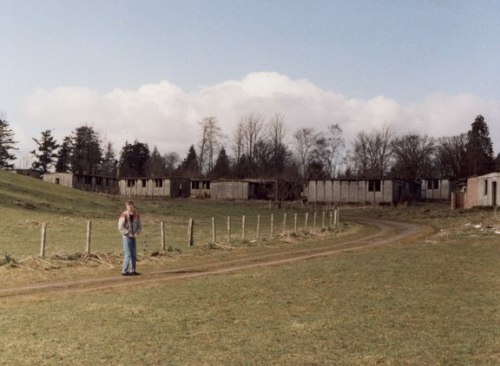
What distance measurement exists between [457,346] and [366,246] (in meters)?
21.0

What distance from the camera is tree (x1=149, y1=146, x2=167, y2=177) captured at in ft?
456

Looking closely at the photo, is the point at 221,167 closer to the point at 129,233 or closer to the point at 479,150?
the point at 479,150

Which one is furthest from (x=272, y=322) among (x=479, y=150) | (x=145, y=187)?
(x=479, y=150)

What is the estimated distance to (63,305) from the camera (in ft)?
42.8

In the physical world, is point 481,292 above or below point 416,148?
below

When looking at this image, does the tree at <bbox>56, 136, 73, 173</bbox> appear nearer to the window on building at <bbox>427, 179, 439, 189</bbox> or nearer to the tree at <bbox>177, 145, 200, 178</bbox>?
the tree at <bbox>177, 145, 200, 178</bbox>

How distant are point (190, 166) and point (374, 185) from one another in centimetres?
6655

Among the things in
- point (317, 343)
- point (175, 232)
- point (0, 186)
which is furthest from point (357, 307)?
point (0, 186)

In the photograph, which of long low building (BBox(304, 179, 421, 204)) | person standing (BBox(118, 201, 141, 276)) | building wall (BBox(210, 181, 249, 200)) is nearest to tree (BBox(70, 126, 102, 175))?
building wall (BBox(210, 181, 249, 200))

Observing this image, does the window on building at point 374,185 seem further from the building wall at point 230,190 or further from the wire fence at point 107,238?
the wire fence at point 107,238

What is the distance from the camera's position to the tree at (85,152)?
5012 inches

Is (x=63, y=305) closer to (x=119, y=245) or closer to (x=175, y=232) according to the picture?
(x=119, y=245)

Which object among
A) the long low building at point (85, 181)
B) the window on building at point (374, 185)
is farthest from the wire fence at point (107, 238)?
the long low building at point (85, 181)

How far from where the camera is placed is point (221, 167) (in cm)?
12762
